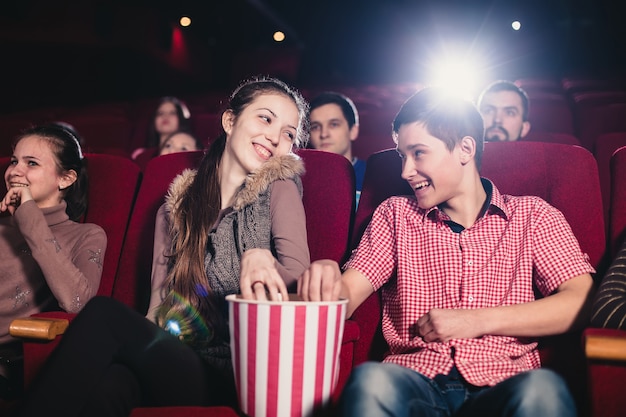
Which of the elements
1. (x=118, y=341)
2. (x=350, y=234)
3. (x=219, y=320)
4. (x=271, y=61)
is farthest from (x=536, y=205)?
(x=271, y=61)

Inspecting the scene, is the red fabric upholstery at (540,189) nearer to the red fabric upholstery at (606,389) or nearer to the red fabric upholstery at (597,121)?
the red fabric upholstery at (606,389)

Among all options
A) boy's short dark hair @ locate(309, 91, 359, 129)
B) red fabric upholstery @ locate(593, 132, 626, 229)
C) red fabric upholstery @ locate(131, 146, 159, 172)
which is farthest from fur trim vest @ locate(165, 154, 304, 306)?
red fabric upholstery @ locate(131, 146, 159, 172)

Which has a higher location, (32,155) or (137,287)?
(32,155)

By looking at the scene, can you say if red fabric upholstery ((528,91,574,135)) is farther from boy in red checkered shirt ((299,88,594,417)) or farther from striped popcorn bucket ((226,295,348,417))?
striped popcorn bucket ((226,295,348,417))

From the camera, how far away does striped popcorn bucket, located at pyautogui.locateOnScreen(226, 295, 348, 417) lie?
1.79ft

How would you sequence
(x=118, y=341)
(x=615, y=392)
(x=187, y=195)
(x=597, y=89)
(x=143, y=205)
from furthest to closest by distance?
(x=597, y=89) < (x=143, y=205) < (x=187, y=195) < (x=118, y=341) < (x=615, y=392)

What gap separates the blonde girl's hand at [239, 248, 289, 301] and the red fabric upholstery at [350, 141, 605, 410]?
291mm

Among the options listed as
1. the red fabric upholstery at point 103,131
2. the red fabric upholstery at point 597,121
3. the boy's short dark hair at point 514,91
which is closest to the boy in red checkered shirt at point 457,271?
the boy's short dark hair at point 514,91

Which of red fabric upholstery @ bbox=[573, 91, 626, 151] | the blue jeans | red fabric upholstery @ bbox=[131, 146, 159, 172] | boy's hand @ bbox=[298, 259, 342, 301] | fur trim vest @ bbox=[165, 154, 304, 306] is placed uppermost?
red fabric upholstery @ bbox=[573, 91, 626, 151]

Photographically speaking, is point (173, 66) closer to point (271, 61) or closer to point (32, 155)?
point (271, 61)

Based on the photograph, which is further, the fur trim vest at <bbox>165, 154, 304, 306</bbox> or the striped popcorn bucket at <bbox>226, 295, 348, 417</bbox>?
the fur trim vest at <bbox>165, 154, 304, 306</bbox>

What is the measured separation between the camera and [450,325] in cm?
72

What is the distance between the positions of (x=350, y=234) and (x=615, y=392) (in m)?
0.45

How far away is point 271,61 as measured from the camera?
238 inches
